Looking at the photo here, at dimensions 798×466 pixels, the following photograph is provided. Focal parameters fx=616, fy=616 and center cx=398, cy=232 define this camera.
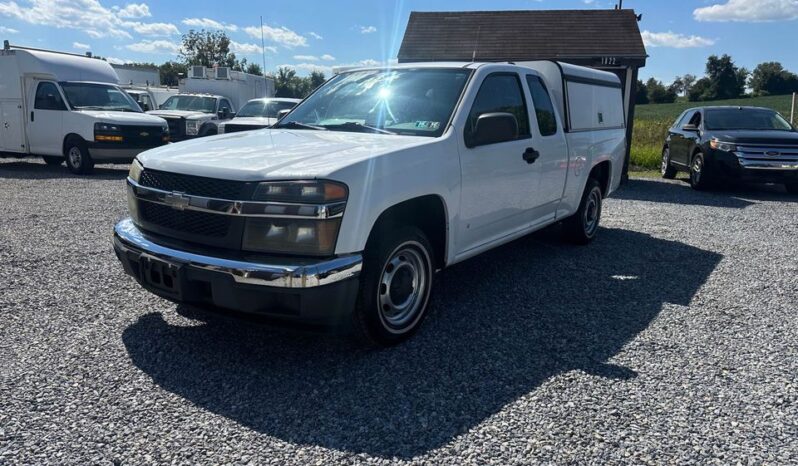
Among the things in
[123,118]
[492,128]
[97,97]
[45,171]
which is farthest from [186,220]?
[45,171]

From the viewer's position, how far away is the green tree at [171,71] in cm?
6367

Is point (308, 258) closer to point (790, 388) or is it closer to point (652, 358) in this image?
point (652, 358)

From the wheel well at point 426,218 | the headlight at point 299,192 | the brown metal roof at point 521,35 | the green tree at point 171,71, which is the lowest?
the wheel well at point 426,218

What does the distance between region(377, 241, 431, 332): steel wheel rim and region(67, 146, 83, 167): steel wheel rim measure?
1145cm

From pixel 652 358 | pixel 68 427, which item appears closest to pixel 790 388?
pixel 652 358

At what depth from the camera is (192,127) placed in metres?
16.8

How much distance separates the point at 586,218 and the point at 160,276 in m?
5.03

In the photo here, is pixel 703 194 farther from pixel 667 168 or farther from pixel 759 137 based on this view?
pixel 667 168

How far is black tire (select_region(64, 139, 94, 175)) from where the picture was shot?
13.0m

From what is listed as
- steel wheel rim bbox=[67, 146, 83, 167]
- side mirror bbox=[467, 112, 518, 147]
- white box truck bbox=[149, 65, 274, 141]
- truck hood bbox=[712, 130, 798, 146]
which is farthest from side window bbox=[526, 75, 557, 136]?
white box truck bbox=[149, 65, 274, 141]

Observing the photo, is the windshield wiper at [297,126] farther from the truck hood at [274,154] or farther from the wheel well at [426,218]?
the wheel well at [426,218]

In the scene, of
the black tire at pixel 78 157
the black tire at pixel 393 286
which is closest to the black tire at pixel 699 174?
the black tire at pixel 393 286

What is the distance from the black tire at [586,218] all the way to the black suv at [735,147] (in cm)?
602

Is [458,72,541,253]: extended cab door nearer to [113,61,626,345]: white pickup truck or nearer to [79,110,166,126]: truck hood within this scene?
[113,61,626,345]: white pickup truck
